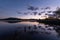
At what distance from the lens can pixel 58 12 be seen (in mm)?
60656

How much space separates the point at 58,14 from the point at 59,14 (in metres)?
0.86

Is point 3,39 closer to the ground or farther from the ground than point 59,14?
closer to the ground

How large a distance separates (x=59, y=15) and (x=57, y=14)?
1.84m

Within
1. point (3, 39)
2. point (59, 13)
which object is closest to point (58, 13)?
point (59, 13)

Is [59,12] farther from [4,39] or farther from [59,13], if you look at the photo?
[4,39]

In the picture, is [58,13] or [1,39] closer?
[1,39]

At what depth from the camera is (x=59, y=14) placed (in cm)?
6069

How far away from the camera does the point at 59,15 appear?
6103 cm

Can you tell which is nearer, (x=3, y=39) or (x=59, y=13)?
(x=3, y=39)

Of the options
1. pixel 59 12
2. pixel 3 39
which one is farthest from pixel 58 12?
pixel 3 39

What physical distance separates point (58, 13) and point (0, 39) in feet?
171

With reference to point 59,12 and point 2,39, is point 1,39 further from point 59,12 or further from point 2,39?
point 59,12

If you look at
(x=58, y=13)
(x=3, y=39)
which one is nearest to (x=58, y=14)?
(x=58, y=13)

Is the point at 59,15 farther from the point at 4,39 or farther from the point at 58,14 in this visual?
the point at 4,39
